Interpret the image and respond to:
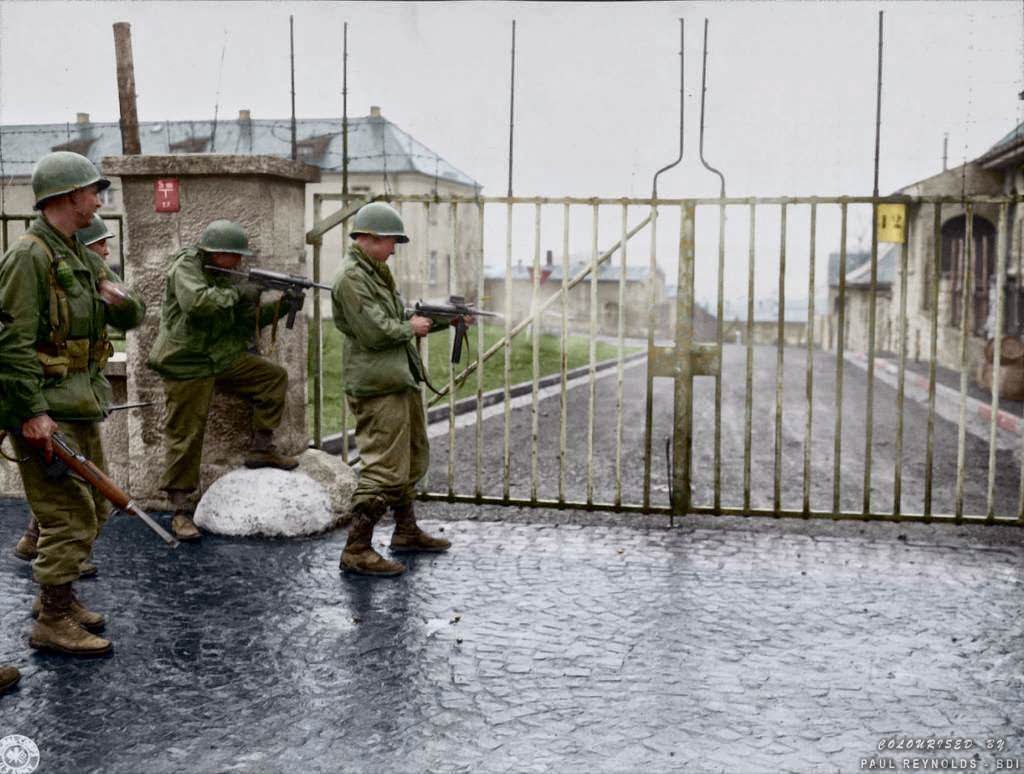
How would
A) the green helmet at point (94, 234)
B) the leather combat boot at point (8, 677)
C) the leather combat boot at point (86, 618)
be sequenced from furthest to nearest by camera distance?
the green helmet at point (94, 234)
the leather combat boot at point (86, 618)
the leather combat boot at point (8, 677)

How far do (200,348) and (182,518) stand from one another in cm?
112

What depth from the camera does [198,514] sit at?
7160mm

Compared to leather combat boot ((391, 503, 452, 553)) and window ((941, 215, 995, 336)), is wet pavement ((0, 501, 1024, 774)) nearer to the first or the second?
leather combat boot ((391, 503, 452, 553))

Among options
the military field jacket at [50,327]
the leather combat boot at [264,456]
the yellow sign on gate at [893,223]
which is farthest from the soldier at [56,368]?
the yellow sign on gate at [893,223]

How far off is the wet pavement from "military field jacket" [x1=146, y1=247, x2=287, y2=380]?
1156mm

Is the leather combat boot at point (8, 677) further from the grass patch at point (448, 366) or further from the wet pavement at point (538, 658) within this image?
the grass patch at point (448, 366)

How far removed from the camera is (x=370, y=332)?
6102 mm

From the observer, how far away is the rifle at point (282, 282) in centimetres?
681

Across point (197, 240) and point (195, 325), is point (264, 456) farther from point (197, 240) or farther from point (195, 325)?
point (197, 240)

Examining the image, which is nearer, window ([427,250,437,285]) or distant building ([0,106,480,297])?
distant building ([0,106,480,297])

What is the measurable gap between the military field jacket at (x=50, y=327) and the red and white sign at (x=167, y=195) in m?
2.15

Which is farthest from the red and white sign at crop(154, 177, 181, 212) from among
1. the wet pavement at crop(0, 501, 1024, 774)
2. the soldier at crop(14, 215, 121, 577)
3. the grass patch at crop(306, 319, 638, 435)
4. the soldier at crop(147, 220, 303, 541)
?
the grass patch at crop(306, 319, 638, 435)

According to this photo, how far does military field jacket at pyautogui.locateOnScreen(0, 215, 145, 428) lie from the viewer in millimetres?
4602

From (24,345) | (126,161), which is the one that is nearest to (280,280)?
(126,161)
